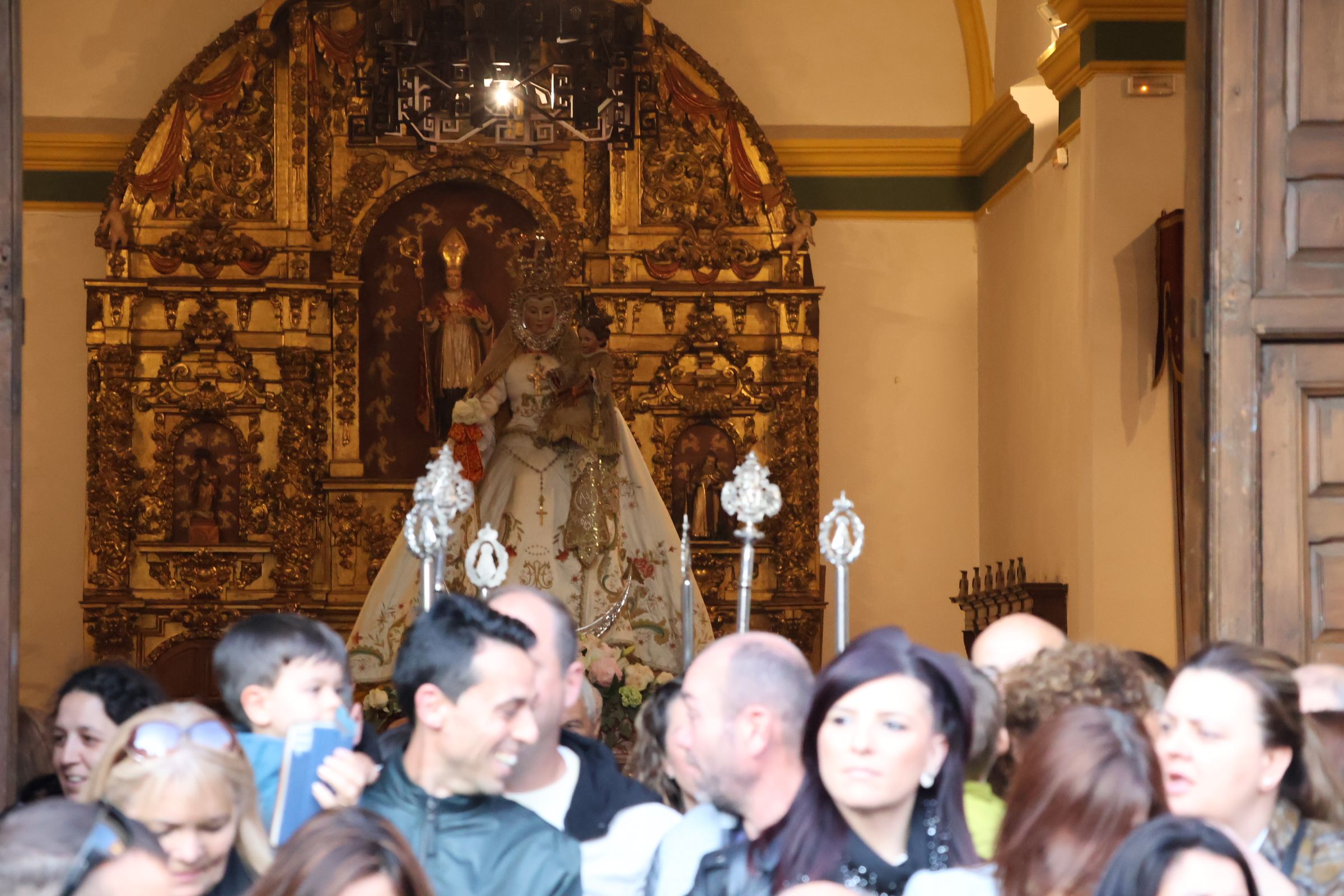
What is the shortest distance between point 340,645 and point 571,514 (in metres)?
5.19

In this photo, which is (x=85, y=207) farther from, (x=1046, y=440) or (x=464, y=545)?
(x=1046, y=440)

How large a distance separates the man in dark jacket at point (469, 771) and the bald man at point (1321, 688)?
167 centimetres

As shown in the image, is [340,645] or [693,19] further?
[693,19]

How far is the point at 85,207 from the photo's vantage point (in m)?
12.1

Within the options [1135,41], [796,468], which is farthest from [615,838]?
[796,468]

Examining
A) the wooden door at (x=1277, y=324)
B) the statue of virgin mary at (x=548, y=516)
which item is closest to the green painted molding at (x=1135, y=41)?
the statue of virgin mary at (x=548, y=516)

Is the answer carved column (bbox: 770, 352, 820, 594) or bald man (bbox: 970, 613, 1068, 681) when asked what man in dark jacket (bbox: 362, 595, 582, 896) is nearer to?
bald man (bbox: 970, 613, 1068, 681)

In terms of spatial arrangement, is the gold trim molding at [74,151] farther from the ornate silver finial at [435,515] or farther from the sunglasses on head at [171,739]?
the sunglasses on head at [171,739]

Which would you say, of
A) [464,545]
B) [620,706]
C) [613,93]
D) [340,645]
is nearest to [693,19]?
[613,93]

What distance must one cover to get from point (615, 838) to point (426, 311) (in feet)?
27.6

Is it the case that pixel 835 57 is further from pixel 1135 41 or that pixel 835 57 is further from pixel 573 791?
pixel 573 791

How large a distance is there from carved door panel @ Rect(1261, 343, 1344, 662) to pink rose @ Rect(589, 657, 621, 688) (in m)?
3.65

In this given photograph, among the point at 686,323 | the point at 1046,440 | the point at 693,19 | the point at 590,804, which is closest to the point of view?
the point at 590,804

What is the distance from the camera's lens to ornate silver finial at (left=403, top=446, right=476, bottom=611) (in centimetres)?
425
